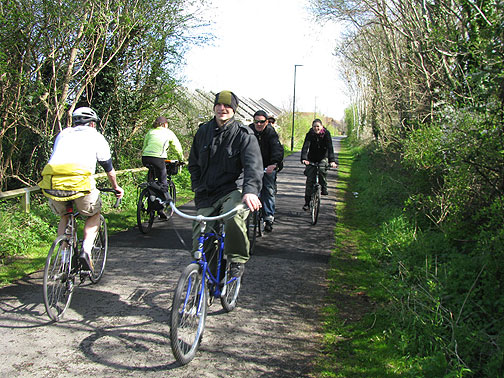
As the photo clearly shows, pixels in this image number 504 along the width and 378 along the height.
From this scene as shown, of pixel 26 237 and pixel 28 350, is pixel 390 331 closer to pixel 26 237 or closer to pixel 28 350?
pixel 28 350

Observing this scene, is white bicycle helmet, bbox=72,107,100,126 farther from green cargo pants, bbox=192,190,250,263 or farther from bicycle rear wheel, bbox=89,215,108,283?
green cargo pants, bbox=192,190,250,263

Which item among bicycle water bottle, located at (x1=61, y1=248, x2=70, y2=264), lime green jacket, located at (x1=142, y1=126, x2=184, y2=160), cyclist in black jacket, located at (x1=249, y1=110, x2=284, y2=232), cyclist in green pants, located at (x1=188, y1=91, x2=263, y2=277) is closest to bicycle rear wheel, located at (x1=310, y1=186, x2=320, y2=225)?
cyclist in black jacket, located at (x1=249, y1=110, x2=284, y2=232)

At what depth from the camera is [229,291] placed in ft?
15.3

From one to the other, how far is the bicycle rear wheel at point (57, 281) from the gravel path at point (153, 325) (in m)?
0.12

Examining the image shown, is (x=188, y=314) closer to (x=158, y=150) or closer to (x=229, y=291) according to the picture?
(x=229, y=291)

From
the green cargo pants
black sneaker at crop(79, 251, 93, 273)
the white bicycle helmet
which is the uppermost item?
the white bicycle helmet

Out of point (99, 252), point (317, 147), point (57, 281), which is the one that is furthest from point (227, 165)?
point (317, 147)

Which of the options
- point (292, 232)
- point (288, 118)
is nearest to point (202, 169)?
point (292, 232)

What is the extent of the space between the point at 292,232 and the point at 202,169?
4670mm

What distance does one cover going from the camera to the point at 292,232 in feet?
28.8

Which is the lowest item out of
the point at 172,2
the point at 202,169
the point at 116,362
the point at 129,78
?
the point at 116,362

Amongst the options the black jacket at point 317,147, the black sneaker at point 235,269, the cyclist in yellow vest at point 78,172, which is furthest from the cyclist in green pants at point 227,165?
the black jacket at point 317,147

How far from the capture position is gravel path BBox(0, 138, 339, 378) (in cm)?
357

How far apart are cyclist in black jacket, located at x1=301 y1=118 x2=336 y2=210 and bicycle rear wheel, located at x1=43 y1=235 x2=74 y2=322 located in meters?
5.94
